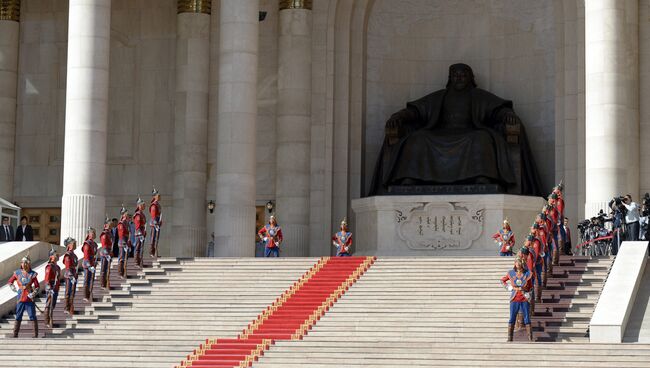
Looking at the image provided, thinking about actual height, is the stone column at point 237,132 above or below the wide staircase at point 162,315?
above

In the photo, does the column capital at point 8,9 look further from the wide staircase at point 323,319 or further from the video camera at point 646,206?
the video camera at point 646,206

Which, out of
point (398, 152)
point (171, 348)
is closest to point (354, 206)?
point (398, 152)

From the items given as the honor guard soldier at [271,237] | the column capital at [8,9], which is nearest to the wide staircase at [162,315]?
the honor guard soldier at [271,237]

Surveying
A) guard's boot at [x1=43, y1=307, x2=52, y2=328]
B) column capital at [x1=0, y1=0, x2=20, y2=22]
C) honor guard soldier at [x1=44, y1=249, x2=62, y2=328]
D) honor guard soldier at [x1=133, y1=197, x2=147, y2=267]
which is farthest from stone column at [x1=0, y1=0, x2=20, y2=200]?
guard's boot at [x1=43, y1=307, x2=52, y2=328]

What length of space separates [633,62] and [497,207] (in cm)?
631

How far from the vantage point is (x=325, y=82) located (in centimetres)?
4706

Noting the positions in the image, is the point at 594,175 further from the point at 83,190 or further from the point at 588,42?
the point at 83,190

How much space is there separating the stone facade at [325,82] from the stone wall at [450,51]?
3 centimetres

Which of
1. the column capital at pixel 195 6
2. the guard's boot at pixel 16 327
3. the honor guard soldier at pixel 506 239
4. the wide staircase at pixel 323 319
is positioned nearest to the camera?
the wide staircase at pixel 323 319

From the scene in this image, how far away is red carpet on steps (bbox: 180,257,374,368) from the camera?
98.9 ft

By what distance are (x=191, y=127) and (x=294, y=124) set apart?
11.7 ft

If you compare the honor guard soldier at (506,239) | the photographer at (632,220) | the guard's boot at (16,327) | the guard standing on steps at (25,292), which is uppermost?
the photographer at (632,220)

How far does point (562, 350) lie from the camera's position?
28.1 meters

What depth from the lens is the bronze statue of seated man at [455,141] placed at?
44.8m
